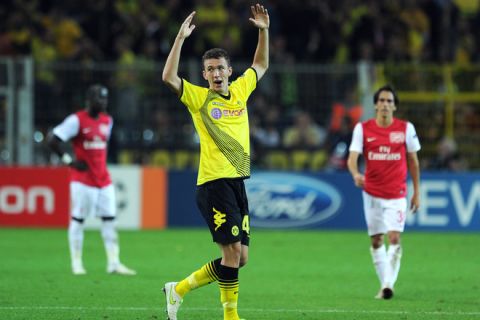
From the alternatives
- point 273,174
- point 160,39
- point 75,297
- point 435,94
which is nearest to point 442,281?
point 75,297

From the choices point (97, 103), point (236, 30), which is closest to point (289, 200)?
point (236, 30)

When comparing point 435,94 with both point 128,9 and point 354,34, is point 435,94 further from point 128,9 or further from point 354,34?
point 128,9

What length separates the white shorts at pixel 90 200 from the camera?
1395 centimetres

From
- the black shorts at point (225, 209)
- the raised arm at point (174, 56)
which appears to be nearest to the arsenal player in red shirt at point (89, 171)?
the black shorts at point (225, 209)

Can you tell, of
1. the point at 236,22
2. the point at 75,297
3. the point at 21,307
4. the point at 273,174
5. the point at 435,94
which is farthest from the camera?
the point at 236,22

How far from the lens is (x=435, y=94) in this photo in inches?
870

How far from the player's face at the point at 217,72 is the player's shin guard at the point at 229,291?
156 cm

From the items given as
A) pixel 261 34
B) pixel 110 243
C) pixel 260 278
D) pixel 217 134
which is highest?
pixel 261 34

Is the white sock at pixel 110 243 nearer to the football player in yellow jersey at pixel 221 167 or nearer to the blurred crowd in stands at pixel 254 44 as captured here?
the football player in yellow jersey at pixel 221 167

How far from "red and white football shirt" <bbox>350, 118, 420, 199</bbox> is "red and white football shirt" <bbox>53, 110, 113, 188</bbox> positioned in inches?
147

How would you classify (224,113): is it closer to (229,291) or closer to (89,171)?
(229,291)

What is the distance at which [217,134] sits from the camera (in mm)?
9172

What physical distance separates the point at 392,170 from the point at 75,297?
3.75 meters

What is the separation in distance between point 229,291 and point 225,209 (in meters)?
0.70
